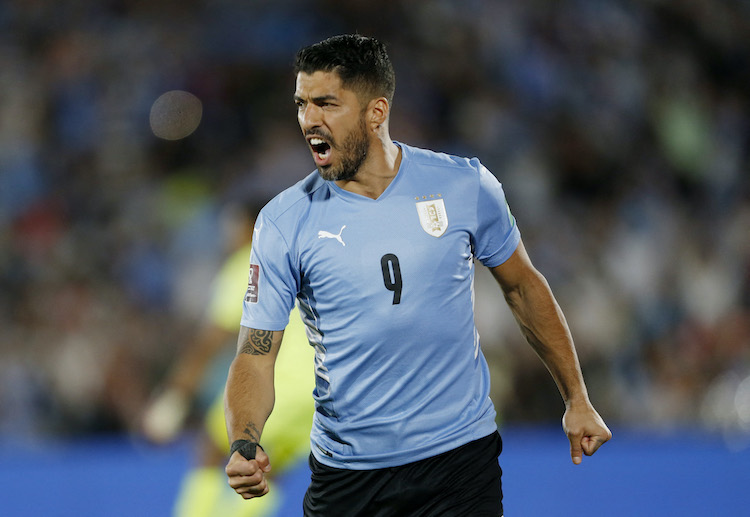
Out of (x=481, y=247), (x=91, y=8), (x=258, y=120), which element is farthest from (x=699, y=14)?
(x=481, y=247)

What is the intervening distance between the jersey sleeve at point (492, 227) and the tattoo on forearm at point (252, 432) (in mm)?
926

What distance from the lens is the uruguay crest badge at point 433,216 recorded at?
3.07 metres

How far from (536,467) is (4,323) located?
4.39 m

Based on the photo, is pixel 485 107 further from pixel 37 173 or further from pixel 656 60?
pixel 37 173

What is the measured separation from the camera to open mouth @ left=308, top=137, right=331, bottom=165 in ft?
9.89

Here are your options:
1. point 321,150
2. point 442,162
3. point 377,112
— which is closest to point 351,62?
point 377,112

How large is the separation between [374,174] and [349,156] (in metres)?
0.12

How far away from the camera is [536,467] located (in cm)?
603

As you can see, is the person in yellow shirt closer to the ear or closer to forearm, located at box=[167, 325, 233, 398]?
forearm, located at box=[167, 325, 233, 398]

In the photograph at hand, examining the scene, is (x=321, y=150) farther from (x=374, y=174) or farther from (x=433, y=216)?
(x=433, y=216)

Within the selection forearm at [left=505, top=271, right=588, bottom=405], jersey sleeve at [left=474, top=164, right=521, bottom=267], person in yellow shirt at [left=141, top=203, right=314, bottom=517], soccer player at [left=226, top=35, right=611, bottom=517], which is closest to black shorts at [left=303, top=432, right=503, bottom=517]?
soccer player at [left=226, top=35, right=611, bottom=517]

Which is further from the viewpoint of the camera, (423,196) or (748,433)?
(748,433)

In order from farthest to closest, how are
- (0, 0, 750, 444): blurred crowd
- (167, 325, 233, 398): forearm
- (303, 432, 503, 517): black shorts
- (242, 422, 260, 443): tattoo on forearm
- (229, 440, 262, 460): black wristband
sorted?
1. (0, 0, 750, 444): blurred crowd
2. (167, 325, 233, 398): forearm
3. (303, 432, 503, 517): black shorts
4. (242, 422, 260, 443): tattoo on forearm
5. (229, 440, 262, 460): black wristband

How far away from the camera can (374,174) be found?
3137mm
